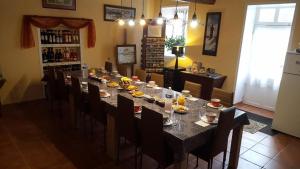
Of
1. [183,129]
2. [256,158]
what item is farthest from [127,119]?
[256,158]

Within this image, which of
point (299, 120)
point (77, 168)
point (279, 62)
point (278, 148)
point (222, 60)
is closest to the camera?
point (77, 168)

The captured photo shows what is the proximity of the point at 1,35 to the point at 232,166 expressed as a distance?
5101 millimetres

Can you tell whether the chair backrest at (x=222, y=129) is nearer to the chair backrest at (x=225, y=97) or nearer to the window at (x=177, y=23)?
the chair backrest at (x=225, y=97)

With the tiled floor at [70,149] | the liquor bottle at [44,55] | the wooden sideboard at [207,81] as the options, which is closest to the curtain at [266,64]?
the wooden sideboard at [207,81]

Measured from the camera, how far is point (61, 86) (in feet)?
13.9

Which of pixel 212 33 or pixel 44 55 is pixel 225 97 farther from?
pixel 44 55

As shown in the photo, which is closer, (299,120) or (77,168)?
(77,168)

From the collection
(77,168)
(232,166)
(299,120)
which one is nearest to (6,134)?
(77,168)

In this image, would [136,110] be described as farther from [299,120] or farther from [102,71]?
[299,120]

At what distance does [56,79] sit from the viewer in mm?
4441

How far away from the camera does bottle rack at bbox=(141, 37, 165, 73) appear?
6.24 m

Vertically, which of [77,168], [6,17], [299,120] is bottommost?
[77,168]

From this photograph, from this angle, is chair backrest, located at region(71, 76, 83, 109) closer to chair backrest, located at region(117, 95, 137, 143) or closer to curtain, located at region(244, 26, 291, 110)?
chair backrest, located at region(117, 95, 137, 143)

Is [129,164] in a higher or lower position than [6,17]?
lower
